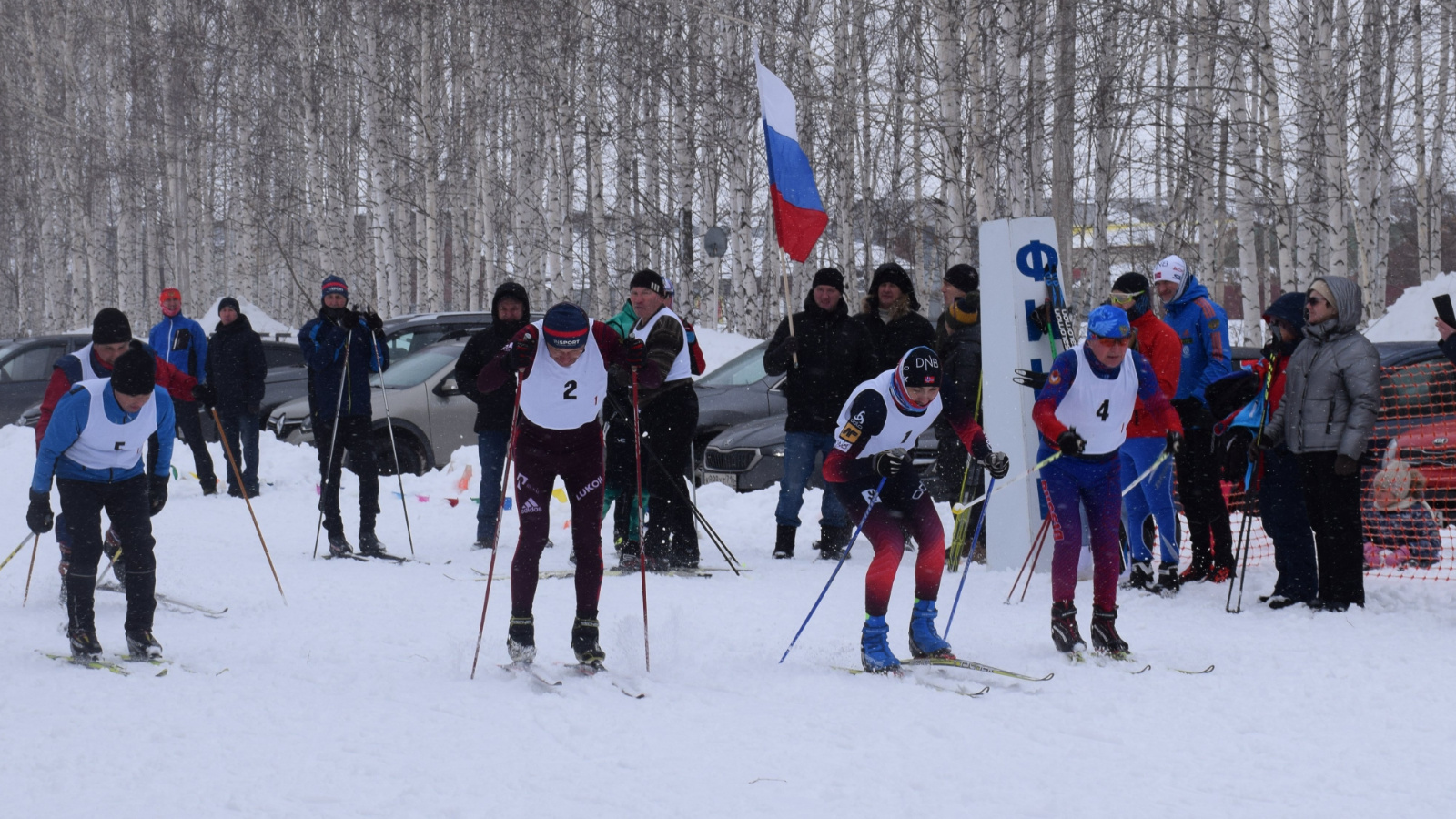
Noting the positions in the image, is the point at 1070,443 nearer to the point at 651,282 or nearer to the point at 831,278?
the point at 651,282

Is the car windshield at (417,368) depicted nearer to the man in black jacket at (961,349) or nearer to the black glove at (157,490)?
the man in black jacket at (961,349)

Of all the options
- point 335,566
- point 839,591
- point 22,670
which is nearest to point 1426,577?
point 839,591

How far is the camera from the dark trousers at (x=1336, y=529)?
674 cm

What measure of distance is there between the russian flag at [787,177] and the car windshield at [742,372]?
3.00 m

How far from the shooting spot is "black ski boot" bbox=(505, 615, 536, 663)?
5.67 metres

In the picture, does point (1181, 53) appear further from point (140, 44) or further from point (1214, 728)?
point (1214, 728)

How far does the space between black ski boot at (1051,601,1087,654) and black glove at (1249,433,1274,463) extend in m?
1.88

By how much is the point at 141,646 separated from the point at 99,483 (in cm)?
76

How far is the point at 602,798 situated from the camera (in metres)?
4.05

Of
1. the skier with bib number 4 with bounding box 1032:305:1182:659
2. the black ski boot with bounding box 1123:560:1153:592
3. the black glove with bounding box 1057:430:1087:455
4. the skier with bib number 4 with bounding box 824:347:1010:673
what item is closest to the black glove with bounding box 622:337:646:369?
the skier with bib number 4 with bounding box 824:347:1010:673

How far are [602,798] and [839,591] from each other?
3847 millimetres

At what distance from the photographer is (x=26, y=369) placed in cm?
1716

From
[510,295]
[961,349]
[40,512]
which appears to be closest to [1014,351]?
[961,349]

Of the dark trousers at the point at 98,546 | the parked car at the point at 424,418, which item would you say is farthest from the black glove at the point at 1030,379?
the parked car at the point at 424,418
